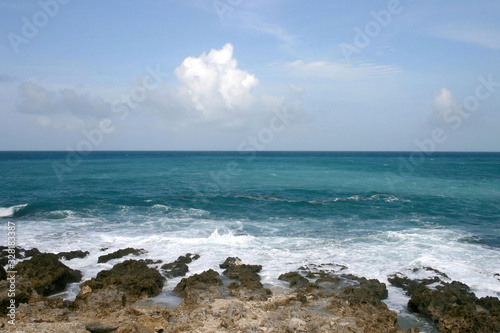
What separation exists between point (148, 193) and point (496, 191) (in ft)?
132

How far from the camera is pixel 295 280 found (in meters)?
13.5

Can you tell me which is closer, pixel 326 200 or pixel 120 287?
pixel 120 287

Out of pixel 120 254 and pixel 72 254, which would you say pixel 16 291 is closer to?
pixel 72 254

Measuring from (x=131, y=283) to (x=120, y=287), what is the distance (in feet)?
1.27

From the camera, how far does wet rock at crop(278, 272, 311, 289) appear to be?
1315 cm

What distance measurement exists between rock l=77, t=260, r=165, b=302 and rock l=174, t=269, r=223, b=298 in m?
0.83

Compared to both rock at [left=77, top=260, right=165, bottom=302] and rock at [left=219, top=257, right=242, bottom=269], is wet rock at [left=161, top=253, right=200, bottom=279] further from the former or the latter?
rock at [left=219, top=257, right=242, bottom=269]

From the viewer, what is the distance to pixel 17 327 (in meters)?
9.23

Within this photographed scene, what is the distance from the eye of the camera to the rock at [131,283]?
12.1 m

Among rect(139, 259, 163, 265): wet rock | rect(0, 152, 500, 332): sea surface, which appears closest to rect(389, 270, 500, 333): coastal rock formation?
rect(0, 152, 500, 332): sea surface

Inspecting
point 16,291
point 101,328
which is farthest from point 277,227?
point 16,291

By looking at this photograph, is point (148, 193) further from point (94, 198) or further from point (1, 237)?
point (1, 237)

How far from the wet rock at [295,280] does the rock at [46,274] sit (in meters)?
8.56

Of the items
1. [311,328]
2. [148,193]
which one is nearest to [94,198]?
[148,193]
